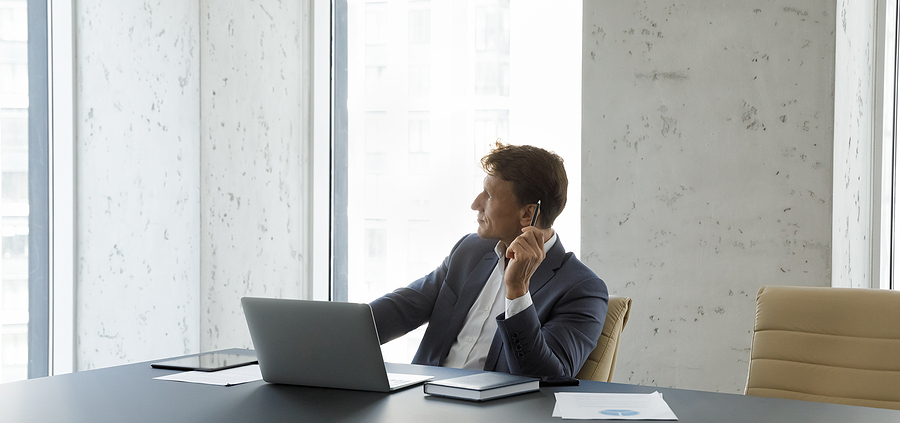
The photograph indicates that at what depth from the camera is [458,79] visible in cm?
348

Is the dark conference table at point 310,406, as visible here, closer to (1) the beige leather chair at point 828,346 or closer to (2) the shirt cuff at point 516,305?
(2) the shirt cuff at point 516,305

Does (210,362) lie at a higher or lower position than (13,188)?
lower

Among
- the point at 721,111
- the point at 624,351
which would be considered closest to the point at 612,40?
the point at 721,111

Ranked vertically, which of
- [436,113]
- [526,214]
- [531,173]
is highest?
[436,113]

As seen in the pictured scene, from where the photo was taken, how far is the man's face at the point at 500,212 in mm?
2086

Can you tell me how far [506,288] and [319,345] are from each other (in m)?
0.70

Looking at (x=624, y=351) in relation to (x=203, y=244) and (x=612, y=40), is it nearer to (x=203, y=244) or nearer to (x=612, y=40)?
(x=612, y=40)

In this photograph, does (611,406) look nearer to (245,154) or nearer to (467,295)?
(467,295)

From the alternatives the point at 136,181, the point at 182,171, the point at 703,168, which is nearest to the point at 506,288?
the point at 703,168

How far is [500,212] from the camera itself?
82.1 inches

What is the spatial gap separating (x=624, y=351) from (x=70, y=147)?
2208 mm

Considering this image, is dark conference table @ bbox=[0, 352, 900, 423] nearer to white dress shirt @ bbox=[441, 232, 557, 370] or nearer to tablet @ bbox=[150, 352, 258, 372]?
tablet @ bbox=[150, 352, 258, 372]

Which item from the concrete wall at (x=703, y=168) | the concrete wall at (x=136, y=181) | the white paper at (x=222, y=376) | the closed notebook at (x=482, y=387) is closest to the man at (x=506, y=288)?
the closed notebook at (x=482, y=387)

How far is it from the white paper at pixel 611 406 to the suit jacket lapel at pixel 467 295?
672mm
